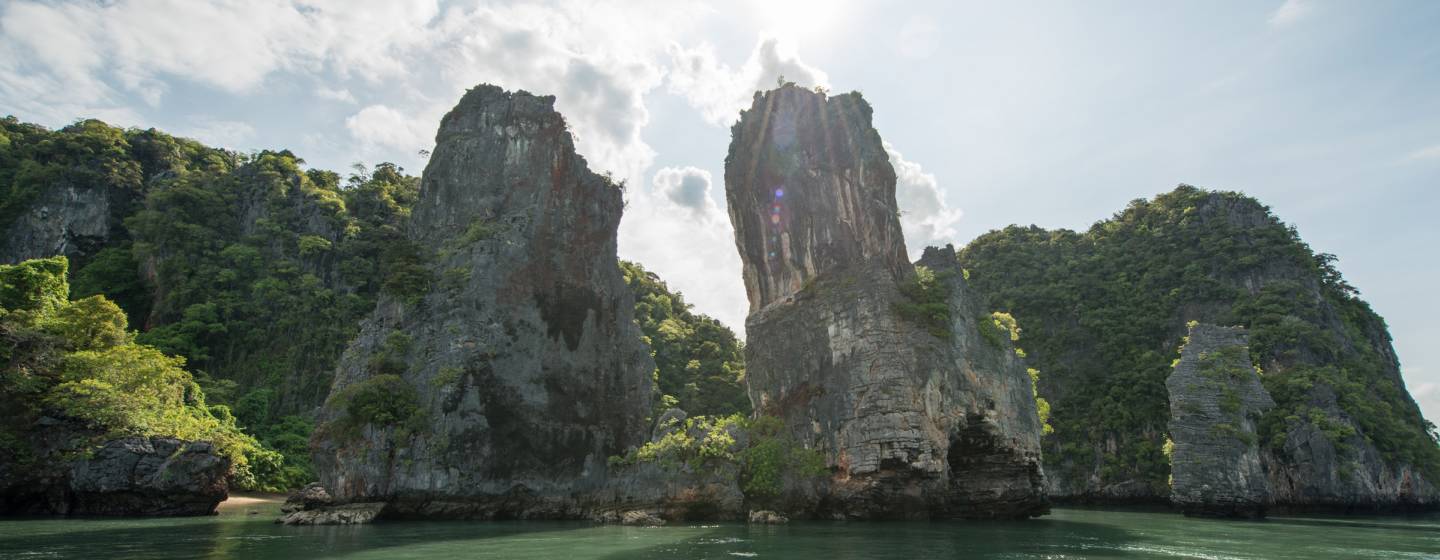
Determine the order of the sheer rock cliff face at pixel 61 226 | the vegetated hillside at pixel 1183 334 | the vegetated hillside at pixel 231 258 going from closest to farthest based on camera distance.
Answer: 1. the vegetated hillside at pixel 1183 334
2. the vegetated hillside at pixel 231 258
3. the sheer rock cliff face at pixel 61 226

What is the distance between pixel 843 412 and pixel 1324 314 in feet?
136

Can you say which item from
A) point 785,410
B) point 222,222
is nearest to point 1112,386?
point 785,410

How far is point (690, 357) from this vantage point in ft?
178

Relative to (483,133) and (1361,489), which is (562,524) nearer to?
(483,133)

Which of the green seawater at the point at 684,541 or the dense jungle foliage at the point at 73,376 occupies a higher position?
the dense jungle foliage at the point at 73,376

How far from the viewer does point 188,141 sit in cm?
6272

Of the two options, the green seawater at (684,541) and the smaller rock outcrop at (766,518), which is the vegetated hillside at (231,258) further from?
the green seawater at (684,541)

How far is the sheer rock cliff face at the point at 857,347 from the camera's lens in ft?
85.0

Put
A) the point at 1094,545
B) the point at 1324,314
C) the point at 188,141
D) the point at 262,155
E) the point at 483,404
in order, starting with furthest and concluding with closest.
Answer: the point at 188,141, the point at 262,155, the point at 1324,314, the point at 483,404, the point at 1094,545

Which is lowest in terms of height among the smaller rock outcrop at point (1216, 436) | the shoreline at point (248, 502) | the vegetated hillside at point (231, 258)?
the shoreline at point (248, 502)

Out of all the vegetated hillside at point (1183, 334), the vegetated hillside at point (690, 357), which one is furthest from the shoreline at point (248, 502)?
the vegetated hillside at point (1183, 334)

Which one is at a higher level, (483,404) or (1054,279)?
(1054,279)

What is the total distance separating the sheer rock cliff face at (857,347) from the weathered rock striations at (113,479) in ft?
65.4

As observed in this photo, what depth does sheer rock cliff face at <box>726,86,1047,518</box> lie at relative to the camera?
85.0 feet
